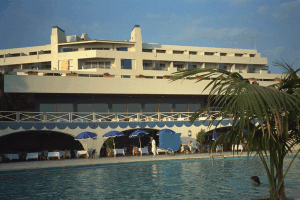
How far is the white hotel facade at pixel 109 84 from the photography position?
26617mm

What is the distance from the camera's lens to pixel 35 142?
92.3 ft

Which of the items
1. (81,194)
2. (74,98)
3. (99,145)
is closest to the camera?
(81,194)

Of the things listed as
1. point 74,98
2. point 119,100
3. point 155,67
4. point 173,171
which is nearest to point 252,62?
point 155,67

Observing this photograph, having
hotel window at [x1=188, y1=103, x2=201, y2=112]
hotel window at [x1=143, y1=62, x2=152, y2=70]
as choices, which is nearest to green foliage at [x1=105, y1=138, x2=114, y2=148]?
hotel window at [x1=188, y1=103, x2=201, y2=112]

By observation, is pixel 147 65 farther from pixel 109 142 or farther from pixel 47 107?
pixel 109 142

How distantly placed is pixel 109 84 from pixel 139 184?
17215 millimetres

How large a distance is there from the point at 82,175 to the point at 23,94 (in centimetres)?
1531

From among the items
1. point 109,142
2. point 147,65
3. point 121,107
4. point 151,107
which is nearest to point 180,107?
point 151,107

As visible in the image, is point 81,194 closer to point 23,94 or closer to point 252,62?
point 23,94

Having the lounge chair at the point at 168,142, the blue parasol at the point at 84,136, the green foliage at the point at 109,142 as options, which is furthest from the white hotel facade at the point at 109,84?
the lounge chair at the point at 168,142

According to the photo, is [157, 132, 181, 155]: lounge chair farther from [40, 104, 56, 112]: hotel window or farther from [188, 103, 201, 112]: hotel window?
[40, 104, 56, 112]: hotel window

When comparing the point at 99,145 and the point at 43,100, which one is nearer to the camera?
the point at 99,145

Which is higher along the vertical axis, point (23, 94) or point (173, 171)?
point (23, 94)

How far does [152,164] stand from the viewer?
18.8 meters
